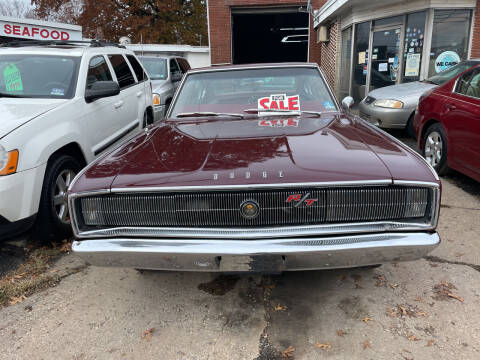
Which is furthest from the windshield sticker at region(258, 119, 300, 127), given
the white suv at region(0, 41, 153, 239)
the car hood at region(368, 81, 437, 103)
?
the car hood at region(368, 81, 437, 103)

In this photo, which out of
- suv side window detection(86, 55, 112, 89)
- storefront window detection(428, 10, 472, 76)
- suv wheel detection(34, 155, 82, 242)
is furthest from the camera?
storefront window detection(428, 10, 472, 76)

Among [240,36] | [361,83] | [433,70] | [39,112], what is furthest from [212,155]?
[240,36]

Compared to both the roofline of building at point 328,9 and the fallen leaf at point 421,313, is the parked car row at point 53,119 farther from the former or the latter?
the roofline of building at point 328,9

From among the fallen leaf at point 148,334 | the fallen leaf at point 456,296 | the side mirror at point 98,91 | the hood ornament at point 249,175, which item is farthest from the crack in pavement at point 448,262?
the side mirror at point 98,91

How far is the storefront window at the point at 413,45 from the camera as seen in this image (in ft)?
31.6

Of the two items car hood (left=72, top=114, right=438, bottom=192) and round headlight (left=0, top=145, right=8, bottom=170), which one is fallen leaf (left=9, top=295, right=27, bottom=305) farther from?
car hood (left=72, top=114, right=438, bottom=192)

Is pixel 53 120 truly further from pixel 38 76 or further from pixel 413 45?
pixel 413 45

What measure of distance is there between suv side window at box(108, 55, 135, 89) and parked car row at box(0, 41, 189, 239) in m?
0.02

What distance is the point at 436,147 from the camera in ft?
17.6

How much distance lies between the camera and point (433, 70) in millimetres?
9727

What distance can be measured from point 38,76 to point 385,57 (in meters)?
9.29

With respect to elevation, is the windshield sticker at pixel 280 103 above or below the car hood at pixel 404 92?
above

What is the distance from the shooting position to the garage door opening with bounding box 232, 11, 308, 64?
23913 millimetres

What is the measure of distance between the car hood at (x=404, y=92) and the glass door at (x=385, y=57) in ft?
9.40
